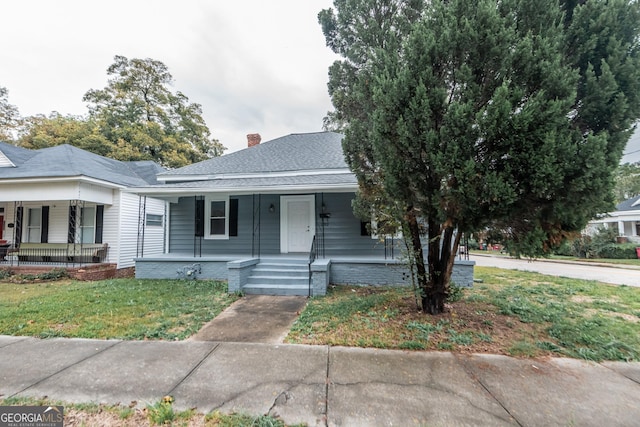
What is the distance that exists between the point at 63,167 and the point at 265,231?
7.84m

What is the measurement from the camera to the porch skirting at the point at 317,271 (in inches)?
252

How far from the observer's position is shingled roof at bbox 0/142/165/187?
30.6 feet

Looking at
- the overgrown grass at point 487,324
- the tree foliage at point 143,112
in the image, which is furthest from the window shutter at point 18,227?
the overgrown grass at point 487,324

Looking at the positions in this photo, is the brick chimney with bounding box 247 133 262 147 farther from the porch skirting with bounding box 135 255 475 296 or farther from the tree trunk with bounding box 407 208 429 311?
the tree trunk with bounding box 407 208 429 311

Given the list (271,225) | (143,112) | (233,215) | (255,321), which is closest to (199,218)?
(233,215)

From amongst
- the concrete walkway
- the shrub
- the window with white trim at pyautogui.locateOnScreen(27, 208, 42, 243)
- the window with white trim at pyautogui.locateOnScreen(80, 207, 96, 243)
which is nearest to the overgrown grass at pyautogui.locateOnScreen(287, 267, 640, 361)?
the concrete walkway

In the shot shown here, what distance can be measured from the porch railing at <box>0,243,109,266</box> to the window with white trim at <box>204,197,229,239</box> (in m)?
4.38

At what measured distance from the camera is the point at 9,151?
10766mm

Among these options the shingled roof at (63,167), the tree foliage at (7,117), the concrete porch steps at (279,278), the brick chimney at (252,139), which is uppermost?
the tree foliage at (7,117)

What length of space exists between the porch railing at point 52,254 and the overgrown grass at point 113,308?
2.33m

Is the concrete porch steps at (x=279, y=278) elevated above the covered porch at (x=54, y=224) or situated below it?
below

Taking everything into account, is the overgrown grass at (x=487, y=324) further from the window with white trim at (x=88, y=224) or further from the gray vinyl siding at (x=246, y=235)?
the window with white trim at (x=88, y=224)

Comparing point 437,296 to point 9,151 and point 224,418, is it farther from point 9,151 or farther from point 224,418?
point 9,151

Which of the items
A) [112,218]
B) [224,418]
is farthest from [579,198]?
[112,218]
